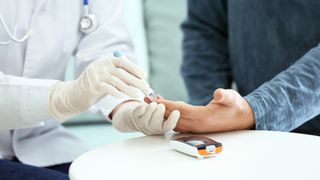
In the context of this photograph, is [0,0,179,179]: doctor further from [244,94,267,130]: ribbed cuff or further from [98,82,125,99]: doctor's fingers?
[244,94,267,130]: ribbed cuff

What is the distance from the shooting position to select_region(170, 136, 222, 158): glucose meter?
82cm

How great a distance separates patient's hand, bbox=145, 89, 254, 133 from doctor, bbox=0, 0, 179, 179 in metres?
0.03

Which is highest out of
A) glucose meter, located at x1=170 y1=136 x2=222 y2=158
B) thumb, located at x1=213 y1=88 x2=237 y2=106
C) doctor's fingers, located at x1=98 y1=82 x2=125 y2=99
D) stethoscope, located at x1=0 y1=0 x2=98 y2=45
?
stethoscope, located at x1=0 y1=0 x2=98 y2=45

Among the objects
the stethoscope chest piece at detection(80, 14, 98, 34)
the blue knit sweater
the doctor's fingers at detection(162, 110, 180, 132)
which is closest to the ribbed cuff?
the blue knit sweater

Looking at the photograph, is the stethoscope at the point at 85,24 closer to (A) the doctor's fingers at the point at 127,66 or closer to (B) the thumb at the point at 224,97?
(A) the doctor's fingers at the point at 127,66

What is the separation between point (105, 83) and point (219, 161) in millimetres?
247

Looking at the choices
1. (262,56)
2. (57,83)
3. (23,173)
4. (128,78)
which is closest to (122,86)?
(128,78)

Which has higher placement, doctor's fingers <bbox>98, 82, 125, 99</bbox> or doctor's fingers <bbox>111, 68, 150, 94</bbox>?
doctor's fingers <bbox>111, 68, 150, 94</bbox>

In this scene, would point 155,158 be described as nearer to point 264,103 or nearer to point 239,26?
point 264,103

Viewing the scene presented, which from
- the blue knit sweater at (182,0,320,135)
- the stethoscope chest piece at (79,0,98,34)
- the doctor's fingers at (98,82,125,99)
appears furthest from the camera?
the stethoscope chest piece at (79,0,98,34)

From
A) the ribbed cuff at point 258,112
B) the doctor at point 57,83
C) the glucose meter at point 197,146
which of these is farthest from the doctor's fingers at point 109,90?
the ribbed cuff at point 258,112

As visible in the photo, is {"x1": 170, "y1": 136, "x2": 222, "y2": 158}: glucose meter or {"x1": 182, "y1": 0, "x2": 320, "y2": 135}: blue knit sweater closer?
{"x1": 170, "y1": 136, "x2": 222, "y2": 158}: glucose meter

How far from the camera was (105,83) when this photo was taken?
0.93m

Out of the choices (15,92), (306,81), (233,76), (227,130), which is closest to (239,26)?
(233,76)
